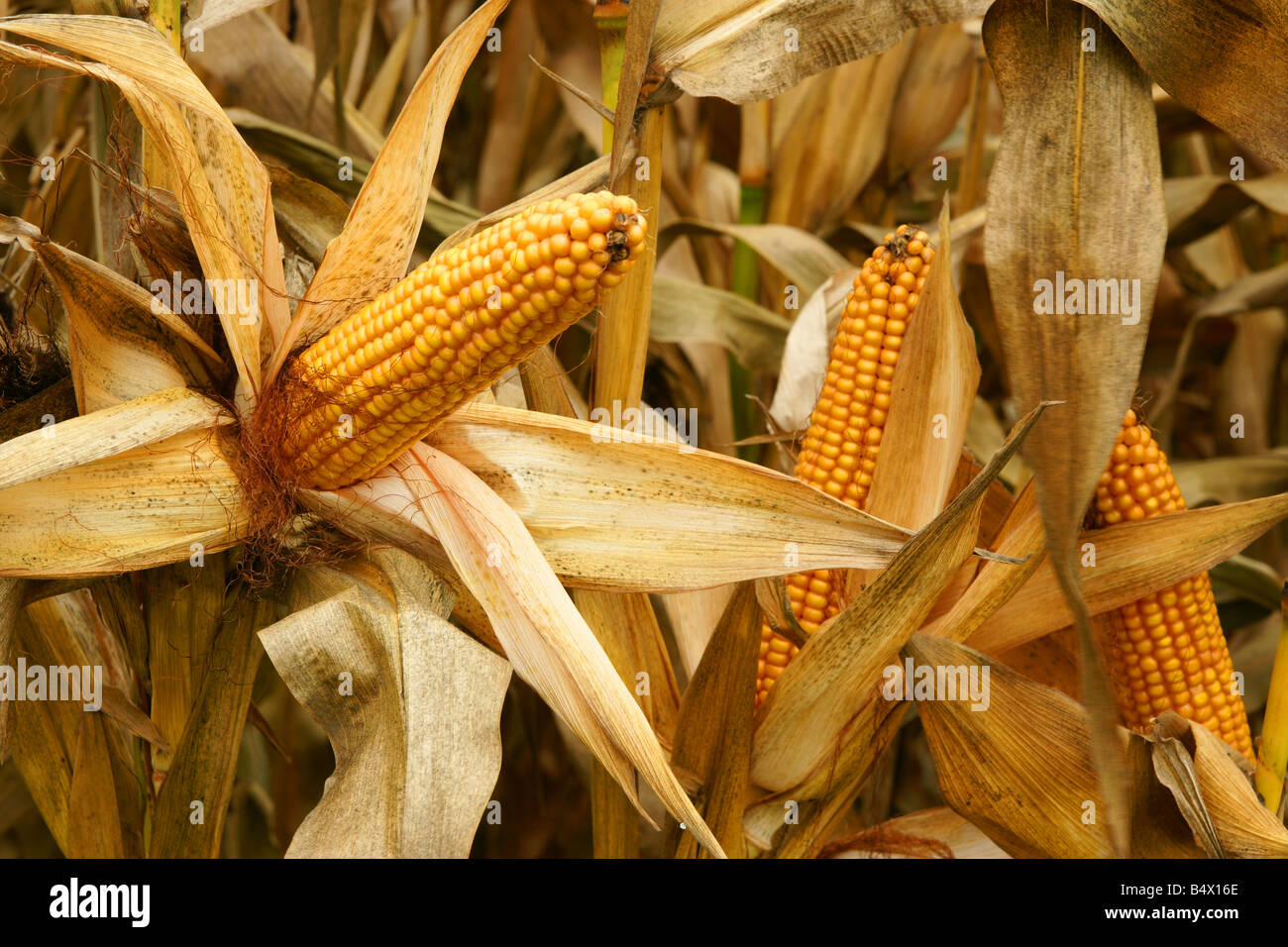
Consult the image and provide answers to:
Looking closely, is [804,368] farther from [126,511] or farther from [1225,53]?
[126,511]

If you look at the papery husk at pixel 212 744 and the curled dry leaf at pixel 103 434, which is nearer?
the curled dry leaf at pixel 103 434

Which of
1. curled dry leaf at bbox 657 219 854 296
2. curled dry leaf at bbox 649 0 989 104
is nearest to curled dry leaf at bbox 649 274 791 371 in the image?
curled dry leaf at bbox 657 219 854 296

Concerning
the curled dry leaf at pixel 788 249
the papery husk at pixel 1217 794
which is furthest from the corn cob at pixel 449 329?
the curled dry leaf at pixel 788 249

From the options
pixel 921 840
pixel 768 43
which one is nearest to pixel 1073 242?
pixel 768 43

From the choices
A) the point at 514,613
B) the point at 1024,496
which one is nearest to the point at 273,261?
the point at 514,613

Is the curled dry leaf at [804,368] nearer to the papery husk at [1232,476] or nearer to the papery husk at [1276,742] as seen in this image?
the papery husk at [1276,742]

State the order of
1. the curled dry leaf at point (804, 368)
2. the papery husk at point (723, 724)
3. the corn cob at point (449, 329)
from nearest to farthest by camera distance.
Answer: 1. the corn cob at point (449, 329)
2. the papery husk at point (723, 724)
3. the curled dry leaf at point (804, 368)
